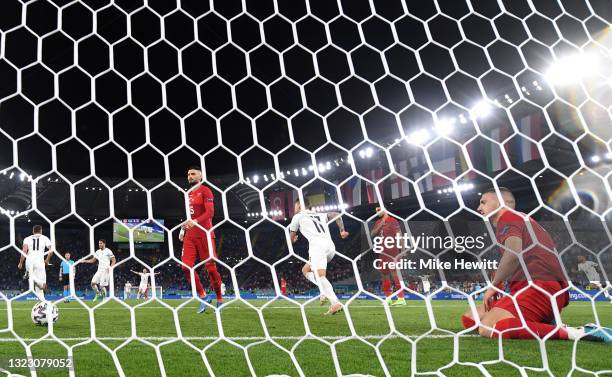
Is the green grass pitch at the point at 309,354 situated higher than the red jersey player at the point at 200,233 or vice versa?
the green grass pitch at the point at 309,354

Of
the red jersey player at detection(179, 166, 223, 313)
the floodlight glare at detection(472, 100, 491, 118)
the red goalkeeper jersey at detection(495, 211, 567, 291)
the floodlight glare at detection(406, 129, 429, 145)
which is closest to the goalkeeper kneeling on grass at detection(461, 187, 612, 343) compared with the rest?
the red goalkeeper jersey at detection(495, 211, 567, 291)

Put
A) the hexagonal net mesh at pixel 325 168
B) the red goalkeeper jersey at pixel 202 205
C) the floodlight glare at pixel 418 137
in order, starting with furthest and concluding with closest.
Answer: the red goalkeeper jersey at pixel 202 205
the floodlight glare at pixel 418 137
the hexagonal net mesh at pixel 325 168

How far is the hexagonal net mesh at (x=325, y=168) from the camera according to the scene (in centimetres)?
185

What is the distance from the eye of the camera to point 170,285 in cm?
1833

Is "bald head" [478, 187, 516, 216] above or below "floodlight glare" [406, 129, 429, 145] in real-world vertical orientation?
above

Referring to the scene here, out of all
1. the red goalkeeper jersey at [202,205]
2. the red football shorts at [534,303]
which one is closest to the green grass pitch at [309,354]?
the red football shorts at [534,303]

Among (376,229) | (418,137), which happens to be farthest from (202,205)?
(376,229)

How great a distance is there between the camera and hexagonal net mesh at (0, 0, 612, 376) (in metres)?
1.85

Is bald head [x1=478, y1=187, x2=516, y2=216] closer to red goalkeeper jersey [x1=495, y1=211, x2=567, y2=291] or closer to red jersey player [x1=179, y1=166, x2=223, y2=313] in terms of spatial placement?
red goalkeeper jersey [x1=495, y1=211, x2=567, y2=291]

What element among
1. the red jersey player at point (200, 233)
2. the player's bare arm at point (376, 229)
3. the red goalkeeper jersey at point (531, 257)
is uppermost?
the red goalkeeper jersey at point (531, 257)

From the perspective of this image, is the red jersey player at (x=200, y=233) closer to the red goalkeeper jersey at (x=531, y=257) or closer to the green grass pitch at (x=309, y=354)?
the green grass pitch at (x=309, y=354)

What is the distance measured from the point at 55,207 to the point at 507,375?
2178cm

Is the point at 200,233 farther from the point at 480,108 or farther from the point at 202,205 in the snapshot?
the point at 480,108

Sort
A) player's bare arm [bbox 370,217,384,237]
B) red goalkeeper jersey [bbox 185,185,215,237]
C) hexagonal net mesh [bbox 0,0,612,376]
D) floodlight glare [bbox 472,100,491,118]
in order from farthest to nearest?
player's bare arm [bbox 370,217,384,237] < red goalkeeper jersey [bbox 185,185,215,237] < floodlight glare [bbox 472,100,491,118] < hexagonal net mesh [bbox 0,0,612,376]
